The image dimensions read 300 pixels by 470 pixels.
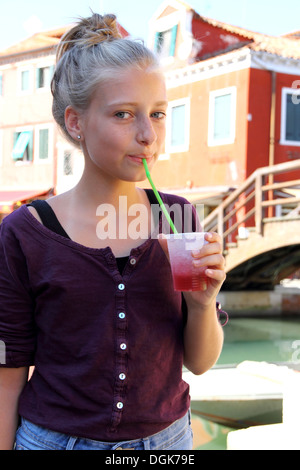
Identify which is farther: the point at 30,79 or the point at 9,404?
the point at 30,79

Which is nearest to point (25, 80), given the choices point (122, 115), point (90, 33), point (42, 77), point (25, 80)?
point (25, 80)

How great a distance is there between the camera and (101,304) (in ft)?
2.82

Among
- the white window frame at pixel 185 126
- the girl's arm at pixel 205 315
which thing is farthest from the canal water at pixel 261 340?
the girl's arm at pixel 205 315

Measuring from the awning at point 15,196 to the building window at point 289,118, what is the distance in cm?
646

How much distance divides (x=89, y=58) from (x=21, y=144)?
14.4 meters

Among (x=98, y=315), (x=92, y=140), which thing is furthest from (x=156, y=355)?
(x=92, y=140)

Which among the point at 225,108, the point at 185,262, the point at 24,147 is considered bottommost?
the point at 185,262

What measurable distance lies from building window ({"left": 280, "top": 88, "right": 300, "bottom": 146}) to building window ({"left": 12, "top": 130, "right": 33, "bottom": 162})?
276 inches

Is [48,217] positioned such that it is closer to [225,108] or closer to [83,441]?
[83,441]

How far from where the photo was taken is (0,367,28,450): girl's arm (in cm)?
89

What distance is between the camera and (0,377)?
90cm

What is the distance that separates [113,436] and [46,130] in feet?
45.6
